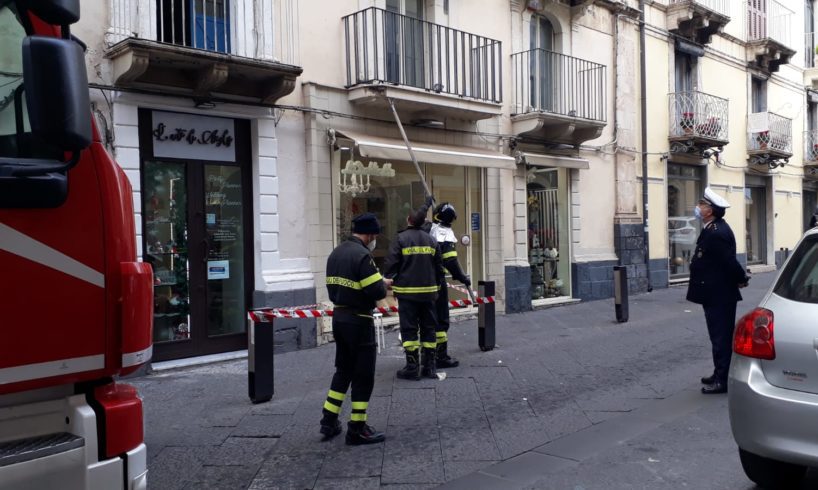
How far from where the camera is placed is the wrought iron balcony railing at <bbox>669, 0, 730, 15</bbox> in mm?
17141

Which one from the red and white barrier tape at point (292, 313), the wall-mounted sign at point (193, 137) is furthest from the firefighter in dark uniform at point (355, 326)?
the wall-mounted sign at point (193, 137)

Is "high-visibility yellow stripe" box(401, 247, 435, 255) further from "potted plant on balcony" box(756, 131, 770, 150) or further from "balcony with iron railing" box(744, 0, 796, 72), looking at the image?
"balcony with iron railing" box(744, 0, 796, 72)

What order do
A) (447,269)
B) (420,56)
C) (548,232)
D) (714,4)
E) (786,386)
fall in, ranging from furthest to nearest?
(714,4) → (548,232) → (420,56) → (447,269) → (786,386)

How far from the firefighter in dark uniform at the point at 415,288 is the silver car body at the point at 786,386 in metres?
3.69

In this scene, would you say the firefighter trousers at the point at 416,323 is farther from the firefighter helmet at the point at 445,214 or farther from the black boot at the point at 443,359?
the firefighter helmet at the point at 445,214

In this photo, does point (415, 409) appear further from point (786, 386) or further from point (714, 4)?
point (714, 4)

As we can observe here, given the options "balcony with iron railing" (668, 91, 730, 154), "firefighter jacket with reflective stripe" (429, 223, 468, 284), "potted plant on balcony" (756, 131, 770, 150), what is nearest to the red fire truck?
"firefighter jacket with reflective stripe" (429, 223, 468, 284)

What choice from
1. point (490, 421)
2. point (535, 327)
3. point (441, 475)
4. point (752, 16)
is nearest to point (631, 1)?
point (752, 16)

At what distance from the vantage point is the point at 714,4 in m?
18.4

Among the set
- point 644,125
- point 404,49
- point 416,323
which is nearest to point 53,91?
point 416,323

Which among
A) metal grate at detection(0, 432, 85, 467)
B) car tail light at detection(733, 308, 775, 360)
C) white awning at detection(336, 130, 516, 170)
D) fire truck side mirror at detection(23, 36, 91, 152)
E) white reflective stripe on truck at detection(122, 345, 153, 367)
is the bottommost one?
metal grate at detection(0, 432, 85, 467)

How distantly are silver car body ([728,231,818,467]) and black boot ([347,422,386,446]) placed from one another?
2.63 metres

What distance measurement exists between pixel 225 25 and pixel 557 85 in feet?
24.0

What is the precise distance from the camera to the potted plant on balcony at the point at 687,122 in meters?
17.3
